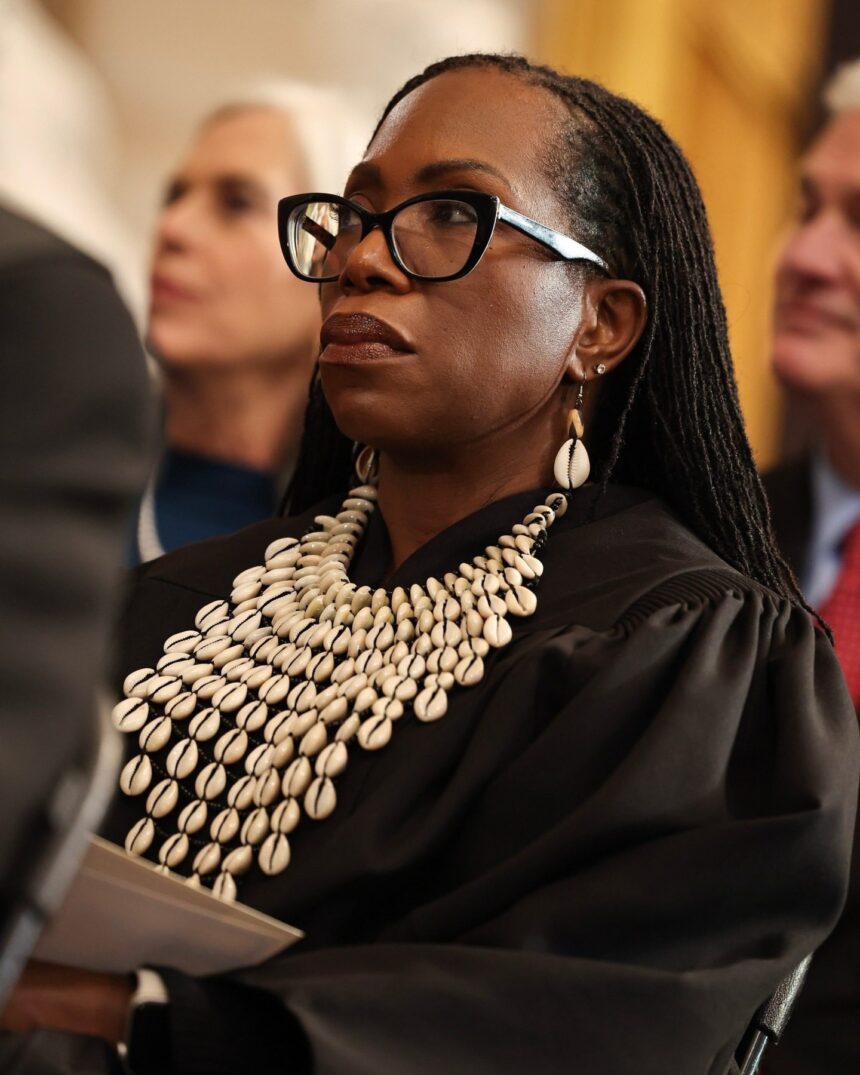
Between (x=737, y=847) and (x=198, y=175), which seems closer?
(x=737, y=847)

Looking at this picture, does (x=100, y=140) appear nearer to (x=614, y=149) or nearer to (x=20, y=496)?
(x=614, y=149)

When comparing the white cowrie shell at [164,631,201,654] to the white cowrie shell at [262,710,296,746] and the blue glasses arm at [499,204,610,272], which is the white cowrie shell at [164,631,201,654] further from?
the blue glasses arm at [499,204,610,272]

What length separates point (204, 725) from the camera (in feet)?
5.24

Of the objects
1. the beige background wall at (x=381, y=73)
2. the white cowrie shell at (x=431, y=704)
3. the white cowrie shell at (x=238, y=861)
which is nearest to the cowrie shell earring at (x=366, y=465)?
the white cowrie shell at (x=431, y=704)

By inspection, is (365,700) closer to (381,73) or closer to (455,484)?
(455,484)

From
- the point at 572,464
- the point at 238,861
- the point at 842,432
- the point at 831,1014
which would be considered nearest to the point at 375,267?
the point at 572,464

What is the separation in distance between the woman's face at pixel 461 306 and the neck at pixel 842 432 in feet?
3.89

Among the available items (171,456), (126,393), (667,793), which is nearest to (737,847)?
(667,793)

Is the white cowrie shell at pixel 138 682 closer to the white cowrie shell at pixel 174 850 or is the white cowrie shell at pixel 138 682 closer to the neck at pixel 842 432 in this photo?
the white cowrie shell at pixel 174 850

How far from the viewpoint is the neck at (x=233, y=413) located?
3.07 m

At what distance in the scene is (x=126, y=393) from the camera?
86cm

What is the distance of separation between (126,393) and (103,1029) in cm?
58

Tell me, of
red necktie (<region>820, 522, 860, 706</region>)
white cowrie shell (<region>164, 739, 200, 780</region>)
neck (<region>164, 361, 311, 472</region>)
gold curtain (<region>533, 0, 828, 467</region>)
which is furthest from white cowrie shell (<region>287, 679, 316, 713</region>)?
gold curtain (<region>533, 0, 828, 467</region>)

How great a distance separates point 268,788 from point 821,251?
174 cm
